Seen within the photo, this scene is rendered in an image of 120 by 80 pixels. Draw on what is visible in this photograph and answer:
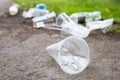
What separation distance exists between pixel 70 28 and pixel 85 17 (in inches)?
20.0

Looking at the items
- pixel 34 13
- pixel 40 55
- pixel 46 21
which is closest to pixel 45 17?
pixel 46 21

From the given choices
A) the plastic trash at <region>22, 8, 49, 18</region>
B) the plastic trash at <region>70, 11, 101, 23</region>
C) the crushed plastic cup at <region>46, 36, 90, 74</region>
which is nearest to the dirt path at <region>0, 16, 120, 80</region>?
the crushed plastic cup at <region>46, 36, 90, 74</region>

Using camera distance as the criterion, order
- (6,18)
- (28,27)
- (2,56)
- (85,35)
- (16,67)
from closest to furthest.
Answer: (16,67) → (2,56) → (85,35) → (28,27) → (6,18)

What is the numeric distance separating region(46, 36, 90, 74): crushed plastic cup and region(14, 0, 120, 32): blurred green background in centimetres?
168

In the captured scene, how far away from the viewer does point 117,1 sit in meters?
5.90

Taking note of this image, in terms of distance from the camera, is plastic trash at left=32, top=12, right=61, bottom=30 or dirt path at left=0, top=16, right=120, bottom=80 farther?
plastic trash at left=32, top=12, right=61, bottom=30

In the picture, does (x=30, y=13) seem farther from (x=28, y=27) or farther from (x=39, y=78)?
Result: (x=39, y=78)

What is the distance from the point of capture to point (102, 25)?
187 inches

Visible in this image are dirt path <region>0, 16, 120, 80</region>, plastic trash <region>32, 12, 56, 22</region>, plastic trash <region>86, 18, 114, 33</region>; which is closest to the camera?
dirt path <region>0, 16, 120, 80</region>

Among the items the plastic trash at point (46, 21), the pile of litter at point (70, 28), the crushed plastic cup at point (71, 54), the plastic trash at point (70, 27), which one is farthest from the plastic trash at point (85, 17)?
the crushed plastic cup at point (71, 54)

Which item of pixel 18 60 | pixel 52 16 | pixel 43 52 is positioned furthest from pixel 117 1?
pixel 18 60

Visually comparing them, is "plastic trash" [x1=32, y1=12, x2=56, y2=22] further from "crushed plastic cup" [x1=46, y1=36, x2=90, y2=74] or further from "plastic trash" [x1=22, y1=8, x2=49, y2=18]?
"crushed plastic cup" [x1=46, y1=36, x2=90, y2=74]

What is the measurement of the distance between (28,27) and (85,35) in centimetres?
103

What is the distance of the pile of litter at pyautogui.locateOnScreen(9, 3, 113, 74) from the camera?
3549 millimetres
